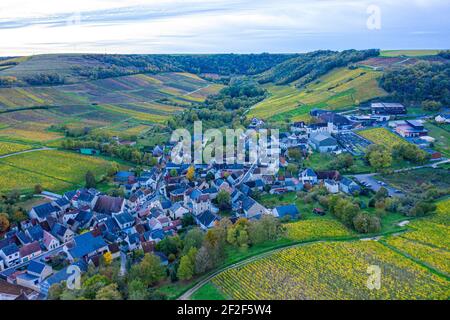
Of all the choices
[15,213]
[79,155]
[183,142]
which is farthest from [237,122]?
[15,213]

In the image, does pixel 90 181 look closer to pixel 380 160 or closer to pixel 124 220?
pixel 124 220

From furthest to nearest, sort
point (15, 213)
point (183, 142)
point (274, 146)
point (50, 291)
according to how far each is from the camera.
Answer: point (183, 142)
point (274, 146)
point (15, 213)
point (50, 291)

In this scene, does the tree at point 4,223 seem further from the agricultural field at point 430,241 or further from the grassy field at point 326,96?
the grassy field at point 326,96

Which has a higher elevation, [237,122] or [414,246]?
[237,122]

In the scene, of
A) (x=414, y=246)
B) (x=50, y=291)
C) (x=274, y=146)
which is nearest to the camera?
(x=50, y=291)

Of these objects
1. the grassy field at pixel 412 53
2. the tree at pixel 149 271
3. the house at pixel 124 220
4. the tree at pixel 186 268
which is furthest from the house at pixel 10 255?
the grassy field at pixel 412 53

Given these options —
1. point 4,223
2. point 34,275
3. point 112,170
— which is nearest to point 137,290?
point 34,275

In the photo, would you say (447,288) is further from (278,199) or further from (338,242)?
(278,199)

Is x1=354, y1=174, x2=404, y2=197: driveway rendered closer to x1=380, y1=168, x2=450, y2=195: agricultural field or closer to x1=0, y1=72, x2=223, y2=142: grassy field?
x1=380, y1=168, x2=450, y2=195: agricultural field
